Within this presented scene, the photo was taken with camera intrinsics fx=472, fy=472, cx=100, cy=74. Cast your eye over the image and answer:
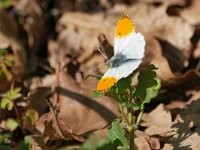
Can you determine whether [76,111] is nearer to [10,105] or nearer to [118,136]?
[10,105]

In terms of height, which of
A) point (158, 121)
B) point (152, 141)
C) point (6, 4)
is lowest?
point (152, 141)

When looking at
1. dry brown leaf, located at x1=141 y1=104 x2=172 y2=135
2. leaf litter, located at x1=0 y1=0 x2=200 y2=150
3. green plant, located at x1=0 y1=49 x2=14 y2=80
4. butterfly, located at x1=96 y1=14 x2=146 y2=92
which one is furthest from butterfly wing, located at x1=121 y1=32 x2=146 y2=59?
green plant, located at x1=0 y1=49 x2=14 y2=80

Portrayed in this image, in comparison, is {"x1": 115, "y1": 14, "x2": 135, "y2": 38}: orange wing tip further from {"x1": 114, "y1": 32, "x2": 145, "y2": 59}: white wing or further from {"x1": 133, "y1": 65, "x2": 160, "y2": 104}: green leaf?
{"x1": 133, "y1": 65, "x2": 160, "y2": 104}: green leaf

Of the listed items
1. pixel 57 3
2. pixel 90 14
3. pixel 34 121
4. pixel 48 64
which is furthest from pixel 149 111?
pixel 57 3

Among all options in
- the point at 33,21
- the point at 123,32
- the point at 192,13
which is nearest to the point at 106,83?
the point at 123,32

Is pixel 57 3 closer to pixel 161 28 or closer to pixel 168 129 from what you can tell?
Result: pixel 161 28

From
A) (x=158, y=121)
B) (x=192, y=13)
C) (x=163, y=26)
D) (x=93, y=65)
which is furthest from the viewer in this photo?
(x=192, y=13)

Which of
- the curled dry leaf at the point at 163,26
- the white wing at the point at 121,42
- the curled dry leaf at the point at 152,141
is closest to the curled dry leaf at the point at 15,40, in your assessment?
the curled dry leaf at the point at 163,26
